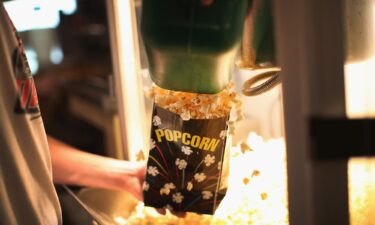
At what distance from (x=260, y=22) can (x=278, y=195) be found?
0.33m

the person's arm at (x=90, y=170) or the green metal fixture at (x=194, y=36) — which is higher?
the green metal fixture at (x=194, y=36)

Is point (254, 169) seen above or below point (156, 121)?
below

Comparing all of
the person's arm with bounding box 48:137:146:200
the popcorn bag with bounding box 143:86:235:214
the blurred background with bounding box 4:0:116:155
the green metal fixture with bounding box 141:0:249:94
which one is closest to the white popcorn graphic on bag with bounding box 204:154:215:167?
the popcorn bag with bounding box 143:86:235:214

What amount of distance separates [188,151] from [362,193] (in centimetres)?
27

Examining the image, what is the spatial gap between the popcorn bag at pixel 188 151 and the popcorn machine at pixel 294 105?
5 centimetres

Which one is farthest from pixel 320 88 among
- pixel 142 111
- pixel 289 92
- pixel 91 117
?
Answer: pixel 91 117

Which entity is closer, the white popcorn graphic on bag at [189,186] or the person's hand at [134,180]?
the white popcorn graphic on bag at [189,186]

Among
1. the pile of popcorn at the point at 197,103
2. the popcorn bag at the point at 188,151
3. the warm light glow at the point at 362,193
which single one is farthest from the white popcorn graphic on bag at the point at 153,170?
the warm light glow at the point at 362,193

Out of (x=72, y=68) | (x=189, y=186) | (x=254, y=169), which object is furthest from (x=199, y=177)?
(x=72, y=68)

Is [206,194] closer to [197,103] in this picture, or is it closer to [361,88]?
[197,103]

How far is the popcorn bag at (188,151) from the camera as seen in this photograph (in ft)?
2.21

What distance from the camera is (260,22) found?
624 mm

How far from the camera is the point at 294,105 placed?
0.49 metres

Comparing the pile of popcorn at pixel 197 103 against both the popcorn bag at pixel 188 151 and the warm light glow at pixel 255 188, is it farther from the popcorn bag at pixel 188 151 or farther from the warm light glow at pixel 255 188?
the warm light glow at pixel 255 188
